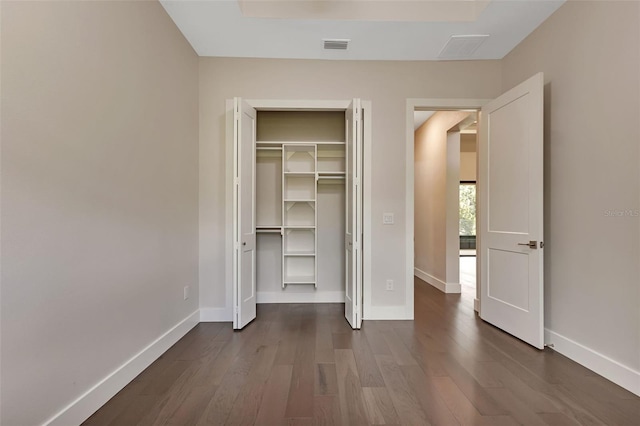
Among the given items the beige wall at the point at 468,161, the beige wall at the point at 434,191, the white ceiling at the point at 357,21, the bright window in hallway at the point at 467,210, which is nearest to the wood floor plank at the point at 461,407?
the beige wall at the point at 434,191

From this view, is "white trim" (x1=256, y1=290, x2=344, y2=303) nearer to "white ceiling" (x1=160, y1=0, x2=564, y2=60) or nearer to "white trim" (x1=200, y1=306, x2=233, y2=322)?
"white trim" (x1=200, y1=306, x2=233, y2=322)

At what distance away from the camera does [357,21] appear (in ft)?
8.50

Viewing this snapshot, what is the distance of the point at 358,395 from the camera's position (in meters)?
1.81

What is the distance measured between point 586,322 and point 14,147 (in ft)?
12.1

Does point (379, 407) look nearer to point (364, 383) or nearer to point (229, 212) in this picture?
point (364, 383)

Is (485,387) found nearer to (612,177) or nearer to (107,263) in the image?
(612,177)

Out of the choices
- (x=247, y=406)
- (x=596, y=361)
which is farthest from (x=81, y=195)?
(x=596, y=361)

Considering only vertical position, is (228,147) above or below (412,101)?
below

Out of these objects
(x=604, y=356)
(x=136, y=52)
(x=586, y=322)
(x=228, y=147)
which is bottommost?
(x=604, y=356)

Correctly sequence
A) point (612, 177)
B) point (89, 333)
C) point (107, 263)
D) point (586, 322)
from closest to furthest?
point (89, 333) → point (107, 263) → point (612, 177) → point (586, 322)

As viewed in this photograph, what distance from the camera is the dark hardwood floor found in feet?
5.34

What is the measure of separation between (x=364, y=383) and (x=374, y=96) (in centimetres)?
281

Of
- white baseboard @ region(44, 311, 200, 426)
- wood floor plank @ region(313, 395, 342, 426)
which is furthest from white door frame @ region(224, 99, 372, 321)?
wood floor plank @ region(313, 395, 342, 426)

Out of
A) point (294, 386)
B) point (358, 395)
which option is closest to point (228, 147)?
point (294, 386)
